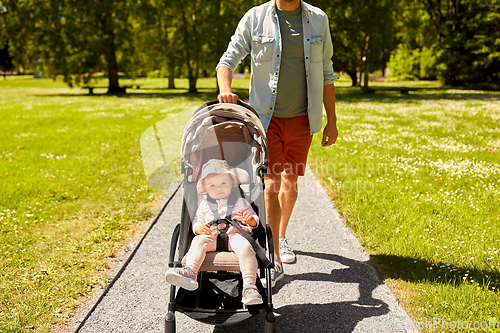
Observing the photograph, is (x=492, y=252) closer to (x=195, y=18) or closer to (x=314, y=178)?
(x=314, y=178)

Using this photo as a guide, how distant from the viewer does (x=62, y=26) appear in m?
26.5

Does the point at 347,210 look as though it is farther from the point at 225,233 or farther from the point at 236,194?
the point at 225,233

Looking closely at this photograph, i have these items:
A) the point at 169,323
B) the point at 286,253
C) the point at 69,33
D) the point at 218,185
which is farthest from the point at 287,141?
the point at 69,33

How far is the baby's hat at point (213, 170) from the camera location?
3.24 m

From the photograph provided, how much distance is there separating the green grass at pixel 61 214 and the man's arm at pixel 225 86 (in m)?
2.16

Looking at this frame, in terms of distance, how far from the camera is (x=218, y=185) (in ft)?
10.6

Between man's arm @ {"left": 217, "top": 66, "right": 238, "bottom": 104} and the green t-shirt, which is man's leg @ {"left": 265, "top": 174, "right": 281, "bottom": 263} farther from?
man's arm @ {"left": 217, "top": 66, "right": 238, "bottom": 104}

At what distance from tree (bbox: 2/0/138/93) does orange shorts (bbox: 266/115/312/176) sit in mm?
26543

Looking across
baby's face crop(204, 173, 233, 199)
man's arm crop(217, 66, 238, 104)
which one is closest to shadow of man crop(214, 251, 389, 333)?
baby's face crop(204, 173, 233, 199)

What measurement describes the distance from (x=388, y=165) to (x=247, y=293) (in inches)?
226

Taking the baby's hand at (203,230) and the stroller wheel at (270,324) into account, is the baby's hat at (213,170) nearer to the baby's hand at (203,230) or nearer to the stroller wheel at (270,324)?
the baby's hand at (203,230)

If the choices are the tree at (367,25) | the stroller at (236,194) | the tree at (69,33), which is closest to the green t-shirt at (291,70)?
the stroller at (236,194)

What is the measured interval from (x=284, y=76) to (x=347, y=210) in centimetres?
263

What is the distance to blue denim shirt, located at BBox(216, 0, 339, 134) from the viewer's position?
344 centimetres
